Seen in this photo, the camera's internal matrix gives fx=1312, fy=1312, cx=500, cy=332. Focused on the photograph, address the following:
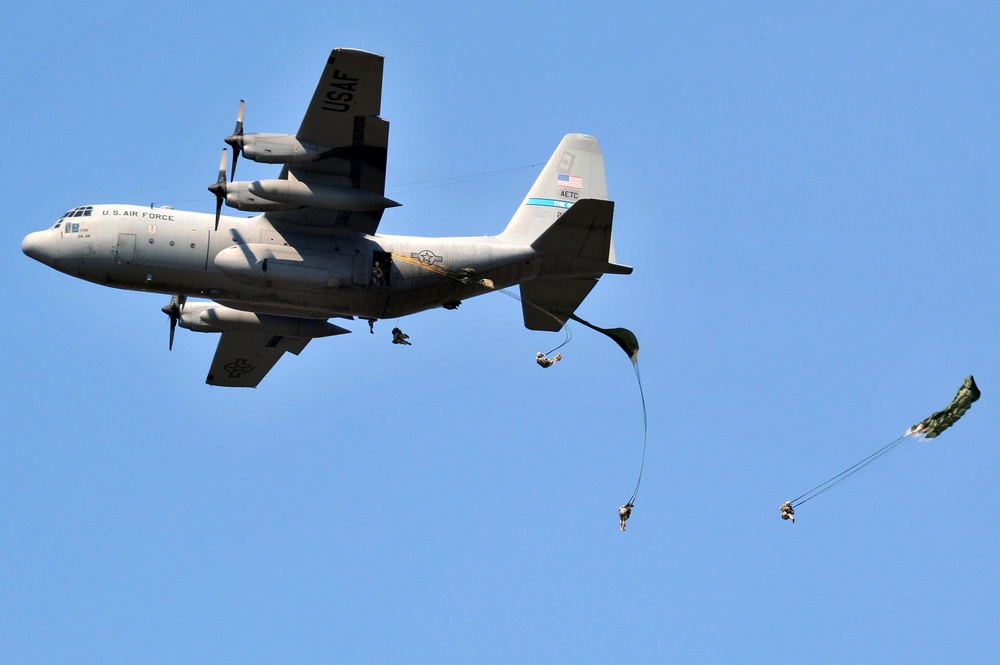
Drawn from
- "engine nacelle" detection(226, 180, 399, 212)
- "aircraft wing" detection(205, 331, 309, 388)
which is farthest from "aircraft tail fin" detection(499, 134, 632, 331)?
"aircraft wing" detection(205, 331, 309, 388)

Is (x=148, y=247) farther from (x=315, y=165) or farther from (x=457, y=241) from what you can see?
(x=457, y=241)

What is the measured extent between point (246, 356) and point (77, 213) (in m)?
6.60

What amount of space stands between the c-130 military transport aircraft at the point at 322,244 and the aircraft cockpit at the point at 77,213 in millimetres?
41

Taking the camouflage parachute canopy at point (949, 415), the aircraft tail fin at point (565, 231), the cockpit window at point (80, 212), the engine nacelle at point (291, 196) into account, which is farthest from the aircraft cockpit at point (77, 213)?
the camouflage parachute canopy at point (949, 415)

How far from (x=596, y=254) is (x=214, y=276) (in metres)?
8.42

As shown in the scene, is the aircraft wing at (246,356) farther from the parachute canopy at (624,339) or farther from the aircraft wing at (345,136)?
the parachute canopy at (624,339)

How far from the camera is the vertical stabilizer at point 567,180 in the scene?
31562 mm

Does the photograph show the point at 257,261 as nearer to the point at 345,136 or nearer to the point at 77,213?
the point at 345,136

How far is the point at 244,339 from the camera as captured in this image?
32406 millimetres

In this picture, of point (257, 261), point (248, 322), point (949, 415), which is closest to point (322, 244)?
point (257, 261)

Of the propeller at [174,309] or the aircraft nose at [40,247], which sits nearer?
the aircraft nose at [40,247]

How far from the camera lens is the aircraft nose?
27469 mm

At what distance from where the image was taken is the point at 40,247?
90.3ft

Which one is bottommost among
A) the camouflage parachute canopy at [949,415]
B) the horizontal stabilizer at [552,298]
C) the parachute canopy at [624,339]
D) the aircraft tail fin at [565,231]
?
the camouflage parachute canopy at [949,415]
